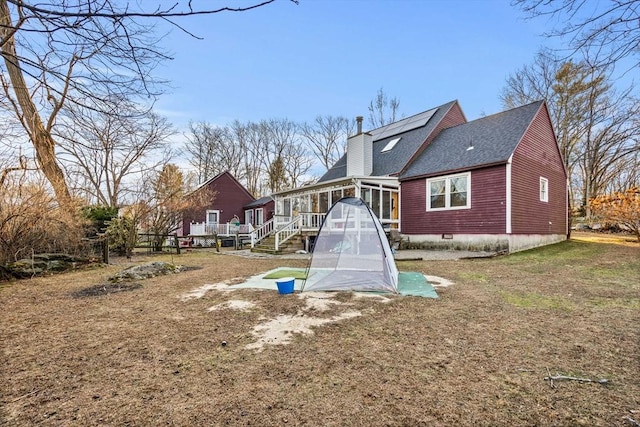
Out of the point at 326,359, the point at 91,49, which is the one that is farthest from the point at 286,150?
the point at 326,359

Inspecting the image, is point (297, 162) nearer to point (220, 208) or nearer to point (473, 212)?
point (220, 208)

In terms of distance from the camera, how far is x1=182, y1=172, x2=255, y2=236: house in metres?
21.9

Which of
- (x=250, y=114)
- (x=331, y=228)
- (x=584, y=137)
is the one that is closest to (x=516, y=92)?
(x=584, y=137)

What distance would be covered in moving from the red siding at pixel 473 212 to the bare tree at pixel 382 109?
17.7 meters

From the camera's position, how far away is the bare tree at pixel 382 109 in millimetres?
29453

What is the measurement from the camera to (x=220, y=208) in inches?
925

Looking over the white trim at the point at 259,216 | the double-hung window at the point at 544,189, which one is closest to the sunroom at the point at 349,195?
the double-hung window at the point at 544,189

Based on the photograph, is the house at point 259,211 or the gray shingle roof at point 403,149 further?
the house at point 259,211

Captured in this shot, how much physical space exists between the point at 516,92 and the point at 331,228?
2597 centimetres

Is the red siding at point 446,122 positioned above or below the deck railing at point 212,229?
above

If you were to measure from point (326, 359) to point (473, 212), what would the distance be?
10395mm

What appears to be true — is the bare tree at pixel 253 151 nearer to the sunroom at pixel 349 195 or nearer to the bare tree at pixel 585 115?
the sunroom at pixel 349 195

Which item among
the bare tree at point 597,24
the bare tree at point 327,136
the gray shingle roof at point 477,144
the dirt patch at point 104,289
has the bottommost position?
the dirt patch at point 104,289

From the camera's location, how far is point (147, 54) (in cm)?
272
